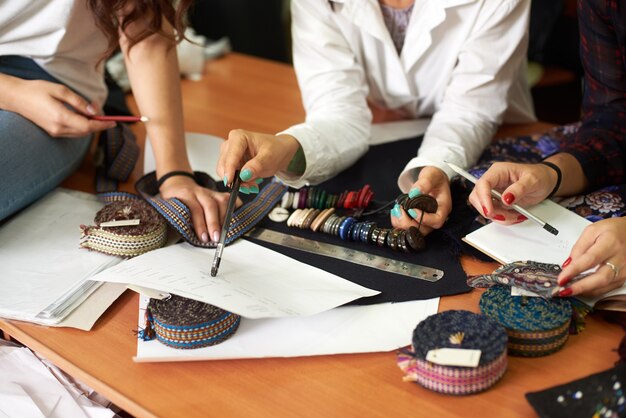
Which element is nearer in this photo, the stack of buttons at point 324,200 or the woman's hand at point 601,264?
the woman's hand at point 601,264

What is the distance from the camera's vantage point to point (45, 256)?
1037 millimetres

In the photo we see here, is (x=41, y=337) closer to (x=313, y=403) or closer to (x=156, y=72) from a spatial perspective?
(x=313, y=403)

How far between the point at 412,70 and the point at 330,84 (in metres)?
0.18

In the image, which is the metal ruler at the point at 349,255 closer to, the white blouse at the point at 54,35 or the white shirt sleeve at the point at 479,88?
the white shirt sleeve at the point at 479,88

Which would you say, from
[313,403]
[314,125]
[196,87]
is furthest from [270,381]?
[196,87]

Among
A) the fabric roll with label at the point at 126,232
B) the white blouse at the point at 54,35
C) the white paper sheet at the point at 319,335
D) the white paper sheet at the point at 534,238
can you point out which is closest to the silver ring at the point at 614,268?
the white paper sheet at the point at 534,238

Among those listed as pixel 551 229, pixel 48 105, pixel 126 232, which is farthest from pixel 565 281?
pixel 48 105

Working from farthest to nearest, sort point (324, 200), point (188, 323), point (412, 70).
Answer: point (412, 70), point (324, 200), point (188, 323)

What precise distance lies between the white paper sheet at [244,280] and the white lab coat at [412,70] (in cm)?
21

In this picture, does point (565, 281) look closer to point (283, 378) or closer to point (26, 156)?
point (283, 378)

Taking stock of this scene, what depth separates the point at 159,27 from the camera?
3.94 feet

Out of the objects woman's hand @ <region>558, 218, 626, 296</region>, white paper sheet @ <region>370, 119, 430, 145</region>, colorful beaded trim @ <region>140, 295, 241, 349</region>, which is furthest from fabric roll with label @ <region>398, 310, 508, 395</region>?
white paper sheet @ <region>370, 119, 430, 145</region>

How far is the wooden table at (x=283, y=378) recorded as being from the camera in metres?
0.75

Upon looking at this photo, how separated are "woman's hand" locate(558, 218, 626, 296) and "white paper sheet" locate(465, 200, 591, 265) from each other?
0.10 m
